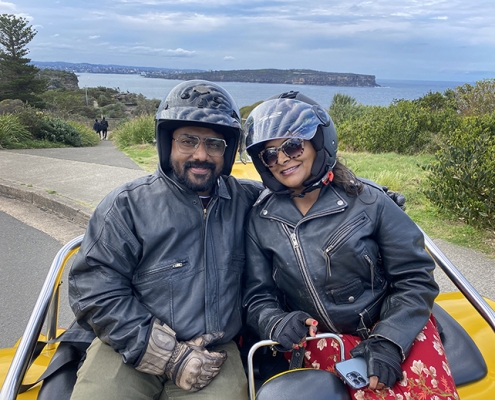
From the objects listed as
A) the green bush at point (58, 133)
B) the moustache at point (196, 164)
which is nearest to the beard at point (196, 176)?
the moustache at point (196, 164)

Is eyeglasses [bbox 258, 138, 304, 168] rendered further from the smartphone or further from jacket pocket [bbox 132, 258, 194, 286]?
the smartphone

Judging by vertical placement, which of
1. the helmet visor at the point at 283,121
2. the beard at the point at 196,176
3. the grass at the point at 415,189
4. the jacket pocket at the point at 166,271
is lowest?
the grass at the point at 415,189

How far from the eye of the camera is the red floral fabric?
1.67 metres

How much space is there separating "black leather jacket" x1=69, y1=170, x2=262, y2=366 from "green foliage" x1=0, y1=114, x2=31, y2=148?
12619 millimetres

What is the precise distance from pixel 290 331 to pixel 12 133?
47.4 feet

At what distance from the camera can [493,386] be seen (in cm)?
190

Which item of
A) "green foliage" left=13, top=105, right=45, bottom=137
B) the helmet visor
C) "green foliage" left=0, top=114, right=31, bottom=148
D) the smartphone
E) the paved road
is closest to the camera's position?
the smartphone

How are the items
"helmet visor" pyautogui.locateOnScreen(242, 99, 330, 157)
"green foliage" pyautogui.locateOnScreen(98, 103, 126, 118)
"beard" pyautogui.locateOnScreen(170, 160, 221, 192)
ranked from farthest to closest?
"green foliage" pyautogui.locateOnScreen(98, 103, 126, 118) → "beard" pyautogui.locateOnScreen(170, 160, 221, 192) → "helmet visor" pyautogui.locateOnScreen(242, 99, 330, 157)

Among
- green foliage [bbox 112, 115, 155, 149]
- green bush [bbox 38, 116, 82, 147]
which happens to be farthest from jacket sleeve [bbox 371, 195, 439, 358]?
green bush [bbox 38, 116, 82, 147]

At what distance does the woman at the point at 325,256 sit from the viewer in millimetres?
1892

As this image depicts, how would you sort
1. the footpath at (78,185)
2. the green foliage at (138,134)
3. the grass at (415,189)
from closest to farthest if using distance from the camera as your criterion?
the footpath at (78,185), the grass at (415,189), the green foliage at (138,134)

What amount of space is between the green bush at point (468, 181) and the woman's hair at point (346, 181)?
3596 mm

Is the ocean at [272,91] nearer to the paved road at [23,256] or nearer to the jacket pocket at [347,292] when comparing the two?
the jacket pocket at [347,292]

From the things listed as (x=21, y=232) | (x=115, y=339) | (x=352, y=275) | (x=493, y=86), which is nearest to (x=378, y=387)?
(x=352, y=275)
